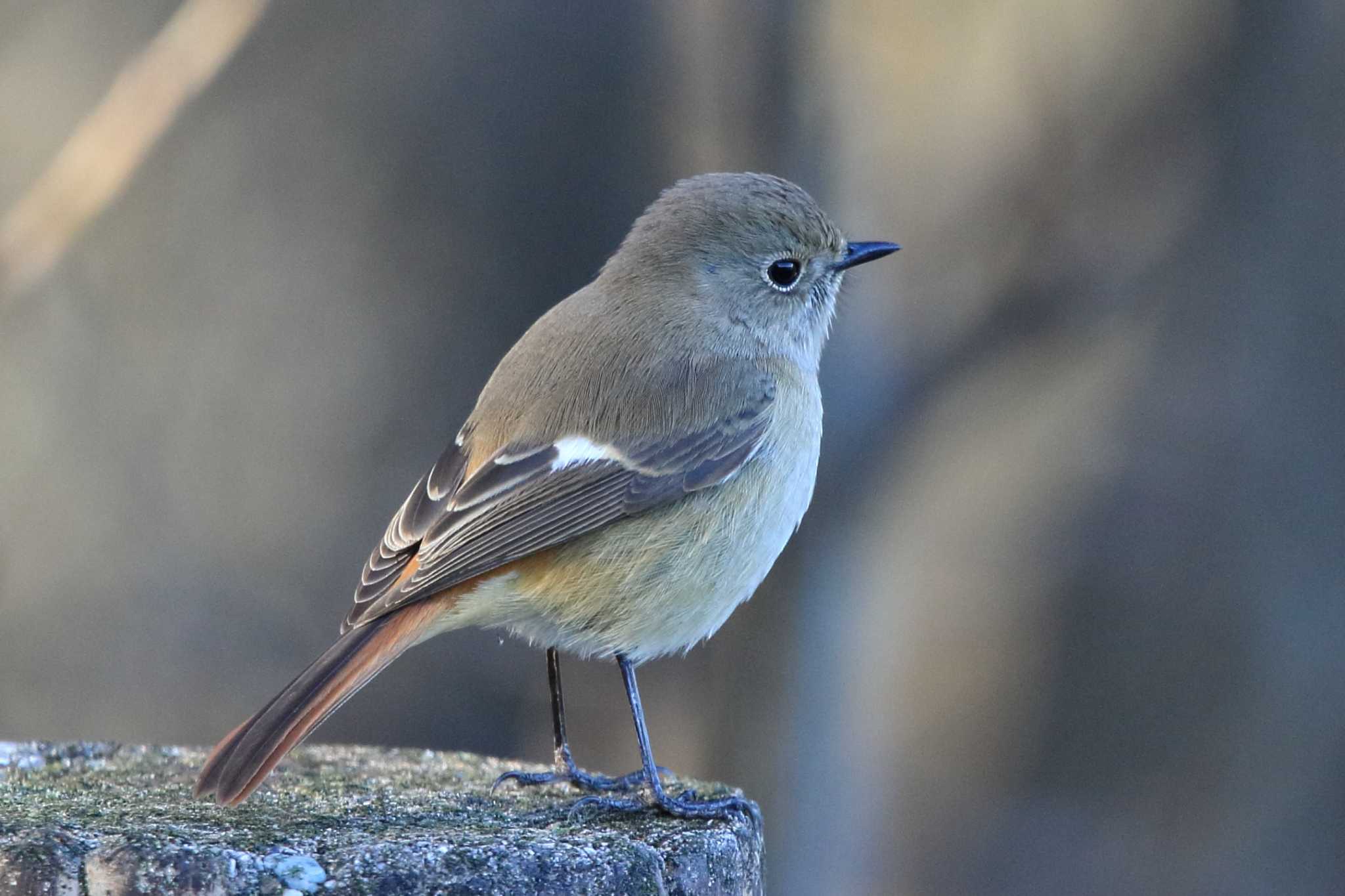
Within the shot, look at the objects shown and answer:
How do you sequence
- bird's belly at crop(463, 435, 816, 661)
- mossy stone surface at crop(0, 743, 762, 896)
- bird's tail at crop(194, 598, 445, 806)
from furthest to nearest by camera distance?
bird's belly at crop(463, 435, 816, 661)
bird's tail at crop(194, 598, 445, 806)
mossy stone surface at crop(0, 743, 762, 896)

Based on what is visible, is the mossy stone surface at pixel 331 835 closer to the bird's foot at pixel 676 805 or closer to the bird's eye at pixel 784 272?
the bird's foot at pixel 676 805

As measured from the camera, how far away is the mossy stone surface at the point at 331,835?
2.29 m

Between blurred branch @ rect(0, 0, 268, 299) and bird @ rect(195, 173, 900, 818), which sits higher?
blurred branch @ rect(0, 0, 268, 299)

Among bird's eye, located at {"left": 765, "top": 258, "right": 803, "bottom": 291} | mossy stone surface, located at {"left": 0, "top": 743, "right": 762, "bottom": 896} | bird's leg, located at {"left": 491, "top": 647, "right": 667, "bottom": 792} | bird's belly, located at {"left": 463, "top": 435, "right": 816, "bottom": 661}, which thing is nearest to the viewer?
mossy stone surface, located at {"left": 0, "top": 743, "right": 762, "bottom": 896}

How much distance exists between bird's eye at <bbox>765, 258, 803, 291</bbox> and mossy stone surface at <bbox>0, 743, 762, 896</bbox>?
4.64 ft

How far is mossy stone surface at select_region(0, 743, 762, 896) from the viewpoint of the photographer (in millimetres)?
2291

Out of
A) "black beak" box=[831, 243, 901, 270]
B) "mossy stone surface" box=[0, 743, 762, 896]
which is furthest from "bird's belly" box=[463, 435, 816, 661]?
"black beak" box=[831, 243, 901, 270]

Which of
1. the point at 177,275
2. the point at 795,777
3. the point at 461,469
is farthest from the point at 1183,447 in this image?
the point at 177,275

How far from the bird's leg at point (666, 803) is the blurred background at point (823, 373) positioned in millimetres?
2492

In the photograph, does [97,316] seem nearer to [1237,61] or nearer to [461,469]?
[461,469]

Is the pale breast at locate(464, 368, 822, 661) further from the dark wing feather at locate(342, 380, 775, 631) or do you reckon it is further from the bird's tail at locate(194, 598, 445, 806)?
the bird's tail at locate(194, 598, 445, 806)

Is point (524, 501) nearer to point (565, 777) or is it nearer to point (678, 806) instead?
point (565, 777)

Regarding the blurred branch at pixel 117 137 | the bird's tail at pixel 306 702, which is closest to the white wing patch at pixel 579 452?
the bird's tail at pixel 306 702

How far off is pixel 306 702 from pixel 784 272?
1.85 meters
